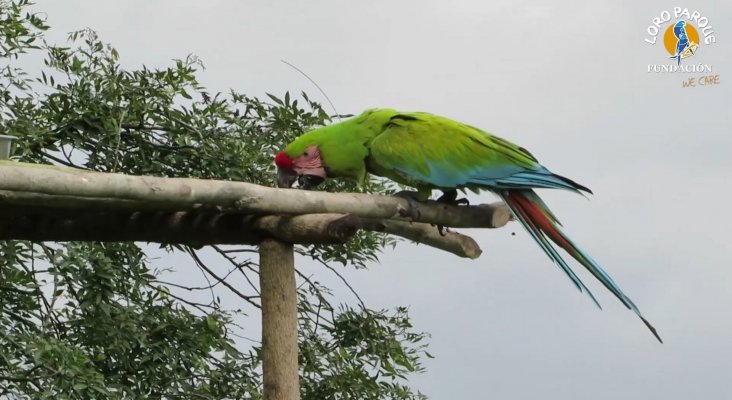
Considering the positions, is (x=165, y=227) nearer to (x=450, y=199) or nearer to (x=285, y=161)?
(x=285, y=161)

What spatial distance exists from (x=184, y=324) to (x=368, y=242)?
3.31 ft

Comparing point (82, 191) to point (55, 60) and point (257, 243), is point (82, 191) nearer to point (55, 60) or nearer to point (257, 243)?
point (257, 243)

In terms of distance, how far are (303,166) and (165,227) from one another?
637 millimetres

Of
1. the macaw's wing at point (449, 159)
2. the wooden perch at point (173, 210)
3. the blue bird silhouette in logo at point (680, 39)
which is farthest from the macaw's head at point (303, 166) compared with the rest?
the blue bird silhouette in logo at point (680, 39)

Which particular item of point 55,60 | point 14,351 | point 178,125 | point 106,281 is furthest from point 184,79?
point 14,351

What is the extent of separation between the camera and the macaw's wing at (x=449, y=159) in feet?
12.7

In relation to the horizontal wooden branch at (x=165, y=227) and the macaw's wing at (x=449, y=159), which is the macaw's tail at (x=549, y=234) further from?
the horizontal wooden branch at (x=165, y=227)

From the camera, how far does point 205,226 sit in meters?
3.59

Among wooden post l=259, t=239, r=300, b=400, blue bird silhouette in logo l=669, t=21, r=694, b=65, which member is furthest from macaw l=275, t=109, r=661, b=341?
blue bird silhouette in logo l=669, t=21, r=694, b=65

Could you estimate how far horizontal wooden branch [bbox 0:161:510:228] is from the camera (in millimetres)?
2885

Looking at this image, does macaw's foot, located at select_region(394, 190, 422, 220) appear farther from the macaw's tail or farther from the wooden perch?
the macaw's tail

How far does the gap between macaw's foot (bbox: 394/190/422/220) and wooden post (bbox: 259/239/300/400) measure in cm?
44

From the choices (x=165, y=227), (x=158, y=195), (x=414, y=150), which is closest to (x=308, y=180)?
(x=414, y=150)

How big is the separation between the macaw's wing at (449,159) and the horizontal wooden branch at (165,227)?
29 centimetres
